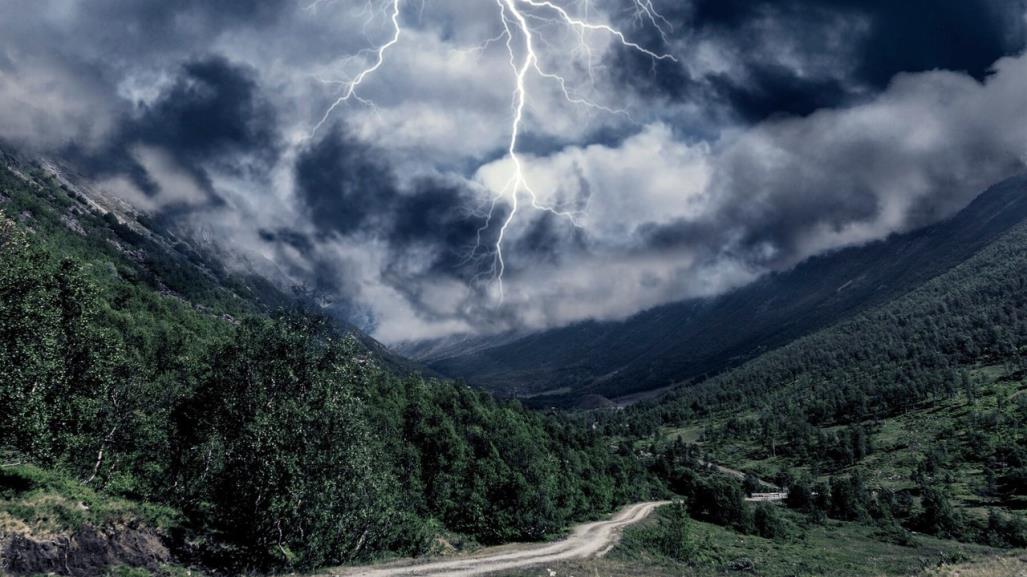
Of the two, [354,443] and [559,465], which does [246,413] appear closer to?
[354,443]

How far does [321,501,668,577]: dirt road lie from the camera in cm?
3436

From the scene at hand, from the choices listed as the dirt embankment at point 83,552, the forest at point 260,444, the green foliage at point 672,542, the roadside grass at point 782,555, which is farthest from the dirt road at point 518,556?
the dirt embankment at point 83,552

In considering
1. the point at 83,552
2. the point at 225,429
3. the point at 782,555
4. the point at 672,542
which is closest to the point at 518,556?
the point at 225,429

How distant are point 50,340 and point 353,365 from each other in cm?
1689

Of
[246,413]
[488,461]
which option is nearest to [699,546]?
[488,461]

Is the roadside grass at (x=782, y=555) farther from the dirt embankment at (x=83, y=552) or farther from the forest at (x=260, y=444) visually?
the dirt embankment at (x=83, y=552)

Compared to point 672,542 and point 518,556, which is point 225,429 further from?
point 672,542

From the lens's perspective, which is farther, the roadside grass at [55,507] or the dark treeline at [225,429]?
the dark treeline at [225,429]

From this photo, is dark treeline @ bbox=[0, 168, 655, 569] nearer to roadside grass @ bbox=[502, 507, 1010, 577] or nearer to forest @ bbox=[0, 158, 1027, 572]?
forest @ bbox=[0, 158, 1027, 572]

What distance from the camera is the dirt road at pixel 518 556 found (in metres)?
34.4

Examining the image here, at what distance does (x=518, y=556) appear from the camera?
48375 millimetres

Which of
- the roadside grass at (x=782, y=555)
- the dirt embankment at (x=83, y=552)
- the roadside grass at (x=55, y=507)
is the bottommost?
the roadside grass at (x=782, y=555)

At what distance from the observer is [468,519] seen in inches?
2499

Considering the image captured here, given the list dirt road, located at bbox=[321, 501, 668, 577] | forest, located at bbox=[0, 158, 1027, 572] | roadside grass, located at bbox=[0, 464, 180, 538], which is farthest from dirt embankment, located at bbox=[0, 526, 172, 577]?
dirt road, located at bbox=[321, 501, 668, 577]
